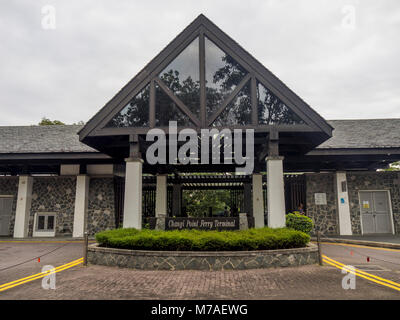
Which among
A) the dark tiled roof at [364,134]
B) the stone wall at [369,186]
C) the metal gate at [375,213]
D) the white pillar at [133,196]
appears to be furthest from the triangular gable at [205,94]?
the metal gate at [375,213]

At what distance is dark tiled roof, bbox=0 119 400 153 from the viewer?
15621 mm

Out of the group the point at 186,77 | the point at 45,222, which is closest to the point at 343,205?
the point at 186,77

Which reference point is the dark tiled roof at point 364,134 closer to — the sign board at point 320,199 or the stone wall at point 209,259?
the sign board at point 320,199

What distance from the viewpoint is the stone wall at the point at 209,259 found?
831 cm

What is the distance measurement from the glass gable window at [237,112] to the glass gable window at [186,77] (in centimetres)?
100

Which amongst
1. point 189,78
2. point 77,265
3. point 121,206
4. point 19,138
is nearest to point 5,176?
point 19,138

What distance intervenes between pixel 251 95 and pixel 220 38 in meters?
2.60

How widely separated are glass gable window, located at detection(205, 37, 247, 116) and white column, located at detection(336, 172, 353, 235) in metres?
9.37

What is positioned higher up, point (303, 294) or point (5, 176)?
point (5, 176)

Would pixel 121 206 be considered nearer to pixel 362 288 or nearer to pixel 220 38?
pixel 220 38

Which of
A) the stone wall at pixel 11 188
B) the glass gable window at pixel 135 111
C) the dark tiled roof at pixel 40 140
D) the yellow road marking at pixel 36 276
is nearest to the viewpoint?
the yellow road marking at pixel 36 276

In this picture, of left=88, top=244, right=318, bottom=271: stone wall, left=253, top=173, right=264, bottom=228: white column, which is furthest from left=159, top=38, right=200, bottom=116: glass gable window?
left=253, top=173, right=264, bottom=228: white column

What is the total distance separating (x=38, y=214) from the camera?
688 inches
